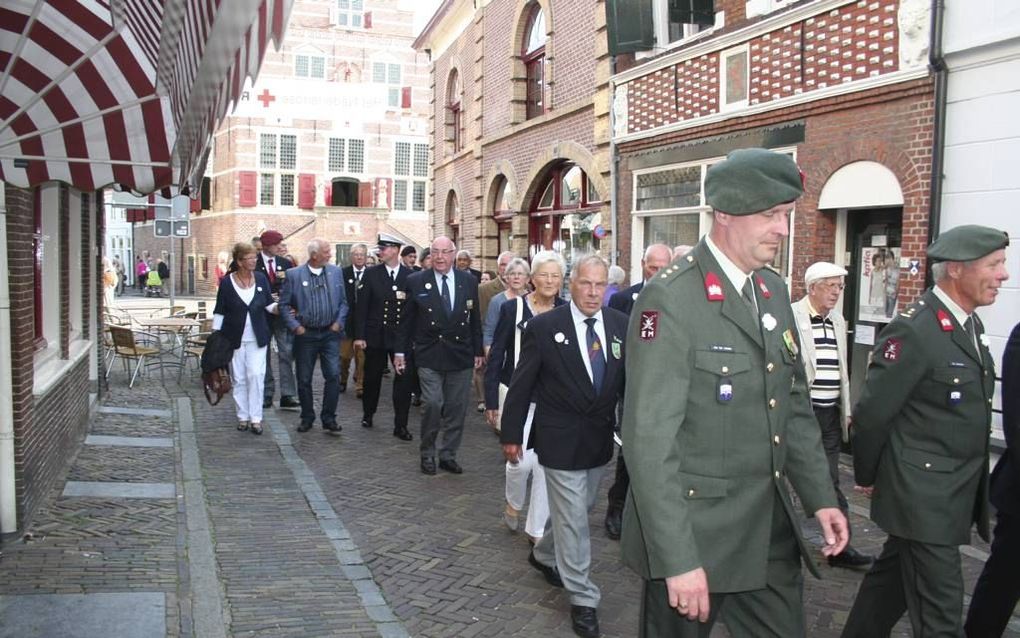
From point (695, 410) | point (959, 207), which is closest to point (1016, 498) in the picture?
point (695, 410)

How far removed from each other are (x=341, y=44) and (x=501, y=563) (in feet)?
140

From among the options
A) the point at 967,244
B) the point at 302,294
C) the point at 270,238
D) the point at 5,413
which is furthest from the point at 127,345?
the point at 967,244

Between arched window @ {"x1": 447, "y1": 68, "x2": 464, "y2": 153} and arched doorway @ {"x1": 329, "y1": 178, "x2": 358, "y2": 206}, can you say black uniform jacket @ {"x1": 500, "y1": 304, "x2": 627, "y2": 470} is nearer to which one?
arched window @ {"x1": 447, "y1": 68, "x2": 464, "y2": 153}

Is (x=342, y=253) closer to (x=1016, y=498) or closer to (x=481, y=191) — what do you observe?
(x=481, y=191)

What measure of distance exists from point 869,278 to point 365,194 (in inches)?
1495

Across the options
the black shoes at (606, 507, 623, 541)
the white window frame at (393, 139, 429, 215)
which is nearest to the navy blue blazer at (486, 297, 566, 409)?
the black shoes at (606, 507, 623, 541)

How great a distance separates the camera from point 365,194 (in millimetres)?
45156

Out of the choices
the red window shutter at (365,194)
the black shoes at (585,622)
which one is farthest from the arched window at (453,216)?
the red window shutter at (365,194)

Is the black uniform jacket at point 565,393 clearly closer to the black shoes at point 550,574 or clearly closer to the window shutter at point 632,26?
the black shoes at point 550,574

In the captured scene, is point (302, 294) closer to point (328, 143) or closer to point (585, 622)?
point (585, 622)

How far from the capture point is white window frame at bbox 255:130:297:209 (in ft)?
143

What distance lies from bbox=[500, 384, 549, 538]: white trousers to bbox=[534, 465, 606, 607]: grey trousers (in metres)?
0.30

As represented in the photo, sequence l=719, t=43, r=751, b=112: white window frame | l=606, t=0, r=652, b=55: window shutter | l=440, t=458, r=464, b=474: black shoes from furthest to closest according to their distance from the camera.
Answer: l=606, t=0, r=652, b=55: window shutter < l=719, t=43, r=751, b=112: white window frame < l=440, t=458, r=464, b=474: black shoes

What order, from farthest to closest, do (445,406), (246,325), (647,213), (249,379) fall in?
(647,213)
(249,379)
(246,325)
(445,406)
